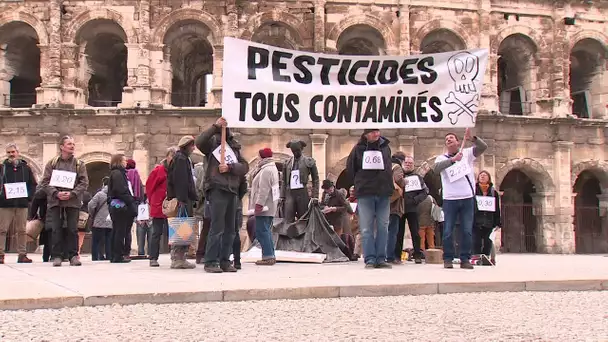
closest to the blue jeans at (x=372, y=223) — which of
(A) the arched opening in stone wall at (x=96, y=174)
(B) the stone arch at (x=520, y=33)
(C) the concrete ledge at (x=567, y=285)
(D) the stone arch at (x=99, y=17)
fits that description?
(C) the concrete ledge at (x=567, y=285)

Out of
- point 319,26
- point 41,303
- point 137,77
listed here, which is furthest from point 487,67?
point 41,303

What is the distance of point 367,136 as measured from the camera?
376 inches

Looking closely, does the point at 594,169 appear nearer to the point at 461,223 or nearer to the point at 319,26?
the point at 319,26

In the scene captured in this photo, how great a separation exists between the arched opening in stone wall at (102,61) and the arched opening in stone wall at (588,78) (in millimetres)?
16135

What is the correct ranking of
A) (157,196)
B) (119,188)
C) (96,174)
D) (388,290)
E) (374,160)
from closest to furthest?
(388,290) < (374,160) < (157,196) < (119,188) < (96,174)

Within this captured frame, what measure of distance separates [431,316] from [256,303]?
66.4 inches

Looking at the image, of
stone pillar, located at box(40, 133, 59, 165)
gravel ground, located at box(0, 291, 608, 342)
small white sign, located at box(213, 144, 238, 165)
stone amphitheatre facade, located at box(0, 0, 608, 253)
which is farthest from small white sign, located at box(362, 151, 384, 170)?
stone pillar, located at box(40, 133, 59, 165)

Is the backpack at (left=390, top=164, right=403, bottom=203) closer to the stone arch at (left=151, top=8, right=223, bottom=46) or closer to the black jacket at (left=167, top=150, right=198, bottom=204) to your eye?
Result: the black jacket at (left=167, top=150, right=198, bottom=204)

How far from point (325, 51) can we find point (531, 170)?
8.07m

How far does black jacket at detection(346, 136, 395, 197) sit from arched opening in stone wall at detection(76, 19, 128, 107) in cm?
1446

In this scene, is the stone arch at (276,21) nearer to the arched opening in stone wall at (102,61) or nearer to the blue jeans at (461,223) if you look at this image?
the arched opening in stone wall at (102,61)

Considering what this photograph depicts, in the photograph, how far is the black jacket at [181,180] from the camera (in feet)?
30.3

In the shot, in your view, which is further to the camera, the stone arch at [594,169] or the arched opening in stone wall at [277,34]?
the stone arch at [594,169]

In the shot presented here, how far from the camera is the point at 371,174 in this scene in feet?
30.8
